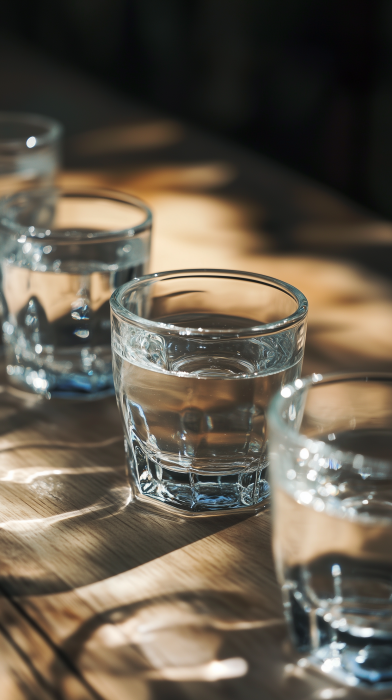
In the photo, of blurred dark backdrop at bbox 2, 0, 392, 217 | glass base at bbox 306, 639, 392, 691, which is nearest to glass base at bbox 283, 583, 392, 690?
glass base at bbox 306, 639, 392, 691

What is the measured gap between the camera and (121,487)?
1.75 feet

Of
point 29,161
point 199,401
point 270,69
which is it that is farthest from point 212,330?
point 270,69

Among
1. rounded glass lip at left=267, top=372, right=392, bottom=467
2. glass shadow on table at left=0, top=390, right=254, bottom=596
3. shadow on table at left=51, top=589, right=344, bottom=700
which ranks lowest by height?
glass shadow on table at left=0, top=390, right=254, bottom=596

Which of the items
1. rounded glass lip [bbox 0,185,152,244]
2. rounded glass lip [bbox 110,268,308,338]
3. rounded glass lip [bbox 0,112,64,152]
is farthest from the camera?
rounded glass lip [bbox 0,112,64,152]

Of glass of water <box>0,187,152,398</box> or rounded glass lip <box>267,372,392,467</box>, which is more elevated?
rounded glass lip <box>267,372,392,467</box>

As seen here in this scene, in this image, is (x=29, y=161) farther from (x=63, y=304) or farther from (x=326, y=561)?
(x=326, y=561)

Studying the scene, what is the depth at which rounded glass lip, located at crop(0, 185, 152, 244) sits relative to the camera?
65 centimetres

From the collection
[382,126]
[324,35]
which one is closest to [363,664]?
[382,126]

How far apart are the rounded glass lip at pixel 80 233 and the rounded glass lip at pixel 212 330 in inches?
4.1

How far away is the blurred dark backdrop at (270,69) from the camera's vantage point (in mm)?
1886

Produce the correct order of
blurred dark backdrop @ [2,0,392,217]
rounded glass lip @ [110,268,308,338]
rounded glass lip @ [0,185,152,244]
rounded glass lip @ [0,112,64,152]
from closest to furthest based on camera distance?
1. rounded glass lip @ [110,268,308,338]
2. rounded glass lip @ [0,185,152,244]
3. rounded glass lip @ [0,112,64,152]
4. blurred dark backdrop @ [2,0,392,217]

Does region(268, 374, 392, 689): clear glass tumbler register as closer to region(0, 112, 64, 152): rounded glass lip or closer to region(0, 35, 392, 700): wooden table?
region(0, 35, 392, 700): wooden table

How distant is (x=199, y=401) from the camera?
495 mm

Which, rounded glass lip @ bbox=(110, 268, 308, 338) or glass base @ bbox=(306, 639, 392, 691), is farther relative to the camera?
rounded glass lip @ bbox=(110, 268, 308, 338)
